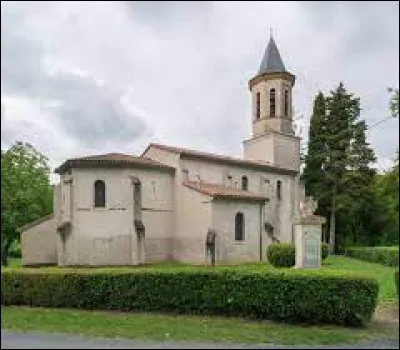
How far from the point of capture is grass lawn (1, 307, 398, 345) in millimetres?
9289

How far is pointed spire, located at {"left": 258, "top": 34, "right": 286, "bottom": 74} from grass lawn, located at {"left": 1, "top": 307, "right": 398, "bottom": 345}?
3350cm

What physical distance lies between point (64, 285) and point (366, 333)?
6.89m

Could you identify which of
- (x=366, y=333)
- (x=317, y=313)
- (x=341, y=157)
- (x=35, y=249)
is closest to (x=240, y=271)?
(x=317, y=313)

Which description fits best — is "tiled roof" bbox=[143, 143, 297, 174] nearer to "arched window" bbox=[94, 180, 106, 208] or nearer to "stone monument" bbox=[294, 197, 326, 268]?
"arched window" bbox=[94, 180, 106, 208]

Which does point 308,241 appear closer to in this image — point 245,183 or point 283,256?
point 283,256

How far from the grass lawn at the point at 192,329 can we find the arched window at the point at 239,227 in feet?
65.8

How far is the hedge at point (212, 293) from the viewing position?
37.0ft

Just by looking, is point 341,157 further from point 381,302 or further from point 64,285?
point 64,285

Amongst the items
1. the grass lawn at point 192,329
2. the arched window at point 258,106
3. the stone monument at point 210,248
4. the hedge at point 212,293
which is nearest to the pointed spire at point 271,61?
the arched window at point 258,106

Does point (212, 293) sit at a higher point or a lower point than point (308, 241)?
lower

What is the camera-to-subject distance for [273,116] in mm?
42594

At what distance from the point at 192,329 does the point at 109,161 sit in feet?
70.0

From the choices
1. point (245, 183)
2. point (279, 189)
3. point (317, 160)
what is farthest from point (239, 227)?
point (317, 160)

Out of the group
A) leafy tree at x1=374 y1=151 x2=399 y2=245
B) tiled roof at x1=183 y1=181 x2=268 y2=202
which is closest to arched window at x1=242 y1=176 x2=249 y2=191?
tiled roof at x1=183 y1=181 x2=268 y2=202
